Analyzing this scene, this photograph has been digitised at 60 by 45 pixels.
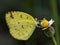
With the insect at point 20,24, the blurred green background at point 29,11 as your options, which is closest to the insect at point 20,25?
the insect at point 20,24

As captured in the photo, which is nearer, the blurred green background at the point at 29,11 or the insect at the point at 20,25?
the insect at the point at 20,25

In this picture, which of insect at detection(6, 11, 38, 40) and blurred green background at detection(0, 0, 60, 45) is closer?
insect at detection(6, 11, 38, 40)

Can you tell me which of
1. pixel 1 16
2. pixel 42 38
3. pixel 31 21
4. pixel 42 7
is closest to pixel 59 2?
pixel 42 7

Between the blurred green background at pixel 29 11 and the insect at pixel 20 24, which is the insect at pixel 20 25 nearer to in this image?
the insect at pixel 20 24

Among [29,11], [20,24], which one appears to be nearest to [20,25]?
[20,24]

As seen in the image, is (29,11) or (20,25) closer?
(20,25)

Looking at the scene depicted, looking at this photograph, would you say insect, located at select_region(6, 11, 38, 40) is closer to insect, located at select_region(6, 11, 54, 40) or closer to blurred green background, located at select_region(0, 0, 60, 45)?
insect, located at select_region(6, 11, 54, 40)

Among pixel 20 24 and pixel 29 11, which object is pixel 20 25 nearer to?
pixel 20 24

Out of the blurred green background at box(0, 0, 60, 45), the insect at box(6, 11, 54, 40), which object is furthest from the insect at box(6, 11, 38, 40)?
the blurred green background at box(0, 0, 60, 45)
